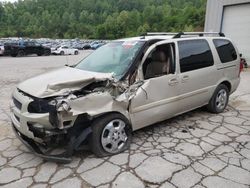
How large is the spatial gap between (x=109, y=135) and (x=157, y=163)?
0.77 m

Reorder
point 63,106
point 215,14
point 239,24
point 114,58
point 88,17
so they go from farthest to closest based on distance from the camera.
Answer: point 88,17 < point 215,14 < point 239,24 < point 114,58 < point 63,106

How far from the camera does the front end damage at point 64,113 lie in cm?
312

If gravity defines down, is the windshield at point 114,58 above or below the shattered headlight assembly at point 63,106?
above

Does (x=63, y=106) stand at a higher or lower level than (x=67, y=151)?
higher

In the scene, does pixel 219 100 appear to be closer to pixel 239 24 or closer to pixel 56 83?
pixel 56 83

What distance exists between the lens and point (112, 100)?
11.5 ft

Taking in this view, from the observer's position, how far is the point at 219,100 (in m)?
5.39

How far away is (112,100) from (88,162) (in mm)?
925

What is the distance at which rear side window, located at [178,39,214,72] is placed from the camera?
4.43m

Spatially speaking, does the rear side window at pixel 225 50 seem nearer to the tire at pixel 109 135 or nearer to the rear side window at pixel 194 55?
the rear side window at pixel 194 55

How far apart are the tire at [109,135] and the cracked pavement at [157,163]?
4.5 inches

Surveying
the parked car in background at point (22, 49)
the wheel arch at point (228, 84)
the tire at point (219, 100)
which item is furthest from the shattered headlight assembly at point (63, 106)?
the parked car in background at point (22, 49)

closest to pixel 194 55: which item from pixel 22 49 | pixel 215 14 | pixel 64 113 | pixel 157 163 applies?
pixel 157 163

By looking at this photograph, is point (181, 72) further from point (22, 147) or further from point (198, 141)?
point (22, 147)
